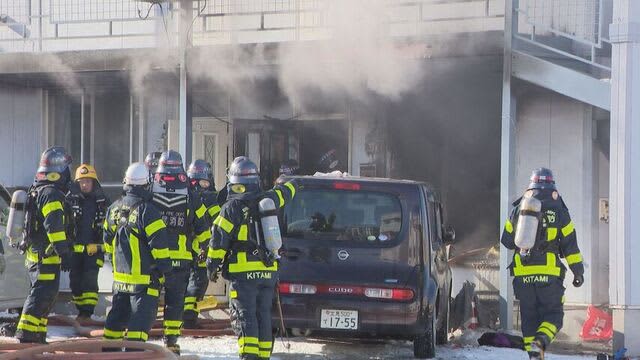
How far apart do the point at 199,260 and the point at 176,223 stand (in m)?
1.31

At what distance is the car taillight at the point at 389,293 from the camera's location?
9188 mm

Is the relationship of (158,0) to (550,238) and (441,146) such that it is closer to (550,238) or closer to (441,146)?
(441,146)

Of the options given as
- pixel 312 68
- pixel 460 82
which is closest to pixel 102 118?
pixel 312 68

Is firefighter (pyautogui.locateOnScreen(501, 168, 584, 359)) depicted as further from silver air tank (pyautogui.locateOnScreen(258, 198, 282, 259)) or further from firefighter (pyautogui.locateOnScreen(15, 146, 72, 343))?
firefighter (pyautogui.locateOnScreen(15, 146, 72, 343))

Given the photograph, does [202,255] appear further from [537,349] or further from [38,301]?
[537,349]

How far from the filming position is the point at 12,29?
1616 cm

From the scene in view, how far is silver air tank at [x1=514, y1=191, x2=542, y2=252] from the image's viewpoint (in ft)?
29.6

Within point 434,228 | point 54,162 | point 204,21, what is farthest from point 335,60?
point 54,162

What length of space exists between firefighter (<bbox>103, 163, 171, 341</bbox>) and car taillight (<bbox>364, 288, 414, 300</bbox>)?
181 centimetres

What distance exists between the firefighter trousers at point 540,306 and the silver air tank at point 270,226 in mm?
2483

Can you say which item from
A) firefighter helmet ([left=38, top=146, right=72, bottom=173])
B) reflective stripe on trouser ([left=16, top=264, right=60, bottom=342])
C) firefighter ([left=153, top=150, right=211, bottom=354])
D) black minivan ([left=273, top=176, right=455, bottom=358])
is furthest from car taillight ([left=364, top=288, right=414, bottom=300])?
firefighter helmet ([left=38, top=146, right=72, bottom=173])

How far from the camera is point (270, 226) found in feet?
26.7

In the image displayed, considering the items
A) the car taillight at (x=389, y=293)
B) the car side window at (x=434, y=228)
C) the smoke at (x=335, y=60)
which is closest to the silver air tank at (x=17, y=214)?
the car taillight at (x=389, y=293)

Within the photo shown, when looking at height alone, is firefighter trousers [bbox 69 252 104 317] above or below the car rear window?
below
